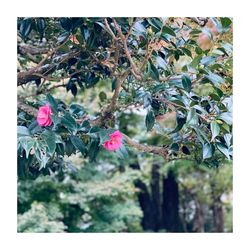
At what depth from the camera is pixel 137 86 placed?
4.10ft

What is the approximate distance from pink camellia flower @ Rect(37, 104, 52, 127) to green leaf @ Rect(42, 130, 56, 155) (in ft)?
0.10

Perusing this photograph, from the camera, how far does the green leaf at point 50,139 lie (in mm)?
1052

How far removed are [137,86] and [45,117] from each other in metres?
0.29

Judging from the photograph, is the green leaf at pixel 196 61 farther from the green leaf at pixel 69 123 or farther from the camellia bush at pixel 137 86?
the green leaf at pixel 69 123

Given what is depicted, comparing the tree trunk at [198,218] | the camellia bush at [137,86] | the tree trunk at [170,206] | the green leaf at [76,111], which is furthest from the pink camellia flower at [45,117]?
the tree trunk at [198,218]

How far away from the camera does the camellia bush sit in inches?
43.9

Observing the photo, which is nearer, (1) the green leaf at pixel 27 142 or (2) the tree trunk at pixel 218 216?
(1) the green leaf at pixel 27 142

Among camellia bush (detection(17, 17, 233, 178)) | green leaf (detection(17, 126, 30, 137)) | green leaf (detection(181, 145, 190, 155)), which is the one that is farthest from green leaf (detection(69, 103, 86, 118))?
green leaf (detection(181, 145, 190, 155))

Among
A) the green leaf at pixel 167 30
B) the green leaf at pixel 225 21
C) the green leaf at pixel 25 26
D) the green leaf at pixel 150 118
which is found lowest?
the green leaf at pixel 150 118

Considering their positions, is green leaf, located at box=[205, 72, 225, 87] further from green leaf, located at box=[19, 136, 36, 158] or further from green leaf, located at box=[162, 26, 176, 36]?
green leaf, located at box=[19, 136, 36, 158]
